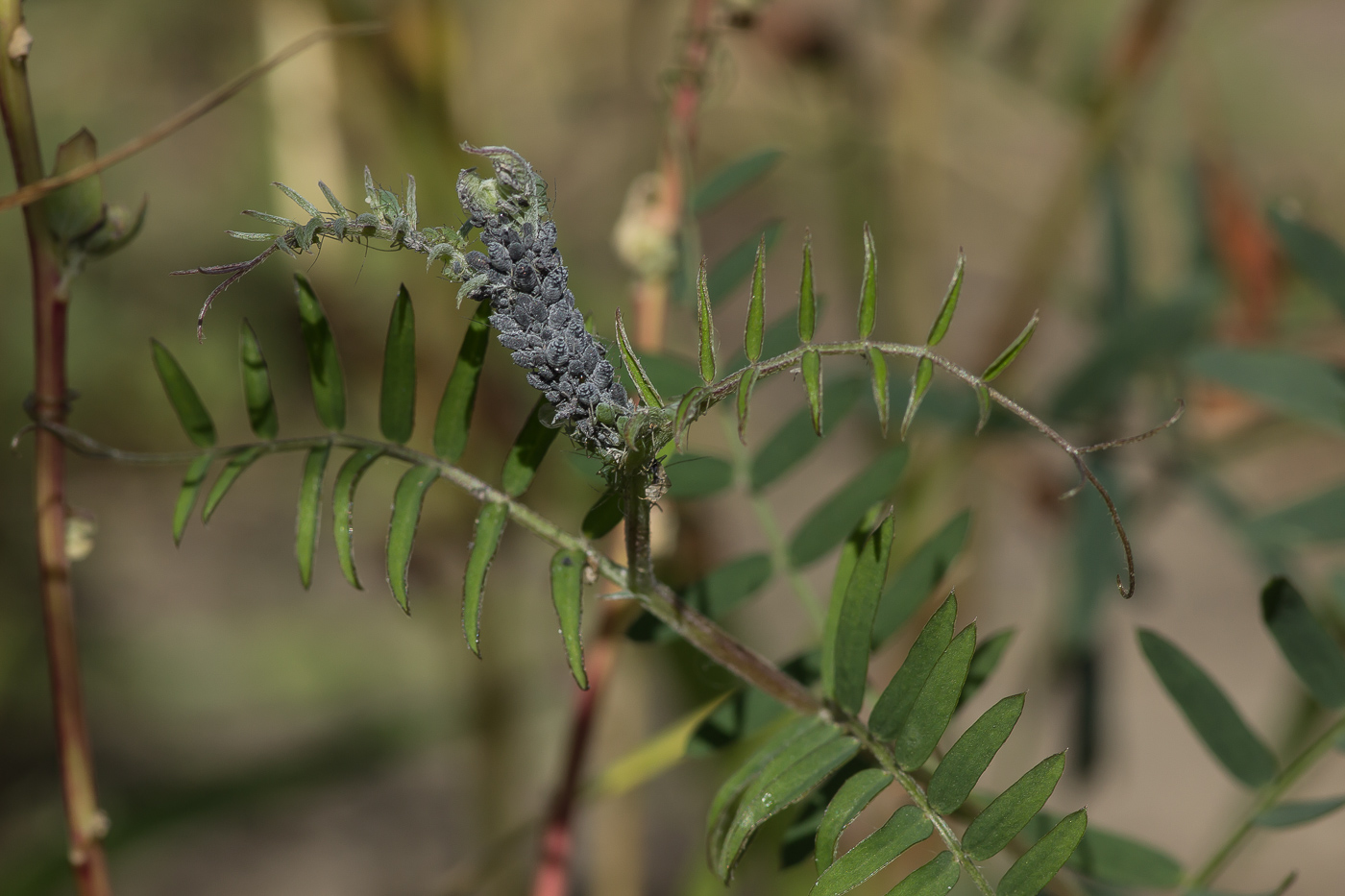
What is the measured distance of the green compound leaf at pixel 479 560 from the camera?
392 millimetres

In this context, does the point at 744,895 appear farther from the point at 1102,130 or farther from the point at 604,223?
the point at 604,223

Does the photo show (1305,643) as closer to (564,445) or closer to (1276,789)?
(1276,789)

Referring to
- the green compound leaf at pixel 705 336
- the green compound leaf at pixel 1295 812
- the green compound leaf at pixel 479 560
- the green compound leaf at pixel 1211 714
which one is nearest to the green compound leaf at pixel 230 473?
the green compound leaf at pixel 479 560

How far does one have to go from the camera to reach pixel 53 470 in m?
0.47

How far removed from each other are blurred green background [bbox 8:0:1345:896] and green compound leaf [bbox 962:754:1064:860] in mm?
423

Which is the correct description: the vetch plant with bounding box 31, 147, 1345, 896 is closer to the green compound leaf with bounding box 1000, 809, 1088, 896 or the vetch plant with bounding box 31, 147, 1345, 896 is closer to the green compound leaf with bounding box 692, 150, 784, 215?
the green compound leaf with bounding box 1000, 809, 1088, 896

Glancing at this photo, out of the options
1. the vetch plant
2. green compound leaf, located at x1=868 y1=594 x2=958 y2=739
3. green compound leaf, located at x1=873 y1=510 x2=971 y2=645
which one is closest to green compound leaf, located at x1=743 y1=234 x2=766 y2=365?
the vetch plant

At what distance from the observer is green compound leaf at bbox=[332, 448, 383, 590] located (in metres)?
0.40

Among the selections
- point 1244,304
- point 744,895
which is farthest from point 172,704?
point 1244,304

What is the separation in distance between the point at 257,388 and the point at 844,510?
0.32m

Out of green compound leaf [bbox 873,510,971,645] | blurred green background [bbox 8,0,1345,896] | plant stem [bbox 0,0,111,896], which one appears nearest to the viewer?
plant stem [bbox 0,0,111,896]

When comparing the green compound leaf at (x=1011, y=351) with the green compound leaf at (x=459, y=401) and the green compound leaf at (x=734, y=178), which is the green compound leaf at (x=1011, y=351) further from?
the green compound leaf at (x=734, y=178)

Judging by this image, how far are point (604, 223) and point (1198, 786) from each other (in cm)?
129

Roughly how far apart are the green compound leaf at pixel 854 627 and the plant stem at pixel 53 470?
1.10ft
